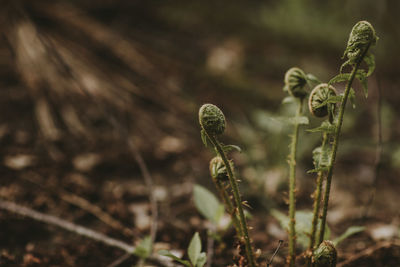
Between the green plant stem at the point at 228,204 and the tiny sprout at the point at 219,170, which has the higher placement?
the tiny sprout at the point at 219,170

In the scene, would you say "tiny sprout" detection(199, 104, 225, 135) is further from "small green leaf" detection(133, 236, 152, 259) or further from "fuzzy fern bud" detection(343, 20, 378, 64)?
"small green leaf" detection(133, 236, 152, 259)

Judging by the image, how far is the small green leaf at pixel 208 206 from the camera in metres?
1.01

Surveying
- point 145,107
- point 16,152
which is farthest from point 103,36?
point 16,152

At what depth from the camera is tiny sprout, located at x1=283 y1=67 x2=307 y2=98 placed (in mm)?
779

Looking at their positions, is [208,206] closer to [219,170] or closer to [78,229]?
[219,170]

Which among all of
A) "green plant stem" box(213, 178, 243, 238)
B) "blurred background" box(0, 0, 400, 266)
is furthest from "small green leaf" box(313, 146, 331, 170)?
"green plant stem" box(213, 178, 243, 238)

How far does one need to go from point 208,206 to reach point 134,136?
0.92 m

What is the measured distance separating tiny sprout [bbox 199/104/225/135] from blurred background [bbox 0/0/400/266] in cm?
18

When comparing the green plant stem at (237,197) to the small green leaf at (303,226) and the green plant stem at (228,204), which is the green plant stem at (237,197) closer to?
the green plant stem at (228,204)

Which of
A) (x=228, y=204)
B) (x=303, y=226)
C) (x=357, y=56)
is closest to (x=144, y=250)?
(x=228, y=204)

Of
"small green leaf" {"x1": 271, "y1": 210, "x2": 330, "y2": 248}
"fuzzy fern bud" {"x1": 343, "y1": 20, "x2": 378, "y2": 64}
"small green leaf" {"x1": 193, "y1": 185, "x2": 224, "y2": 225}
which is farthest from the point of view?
"small green leaf" {"x1": 193, "y1": 185, "x2": 224, "y2": 225}

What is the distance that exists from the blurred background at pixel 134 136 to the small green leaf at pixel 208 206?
175 millimetres

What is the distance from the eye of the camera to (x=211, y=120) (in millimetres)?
663

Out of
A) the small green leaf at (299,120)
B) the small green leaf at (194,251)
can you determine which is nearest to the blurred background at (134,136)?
the small green leaf at (299,120)
